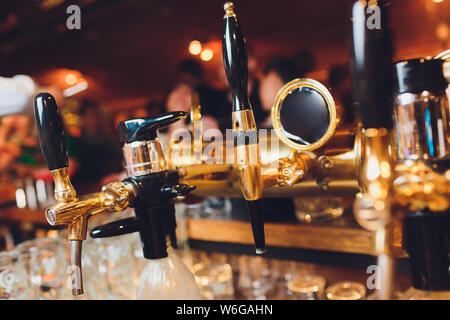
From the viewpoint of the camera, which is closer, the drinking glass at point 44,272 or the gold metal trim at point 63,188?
the gold metal trim at point 63,188

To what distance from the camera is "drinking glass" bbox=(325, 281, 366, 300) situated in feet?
2.18

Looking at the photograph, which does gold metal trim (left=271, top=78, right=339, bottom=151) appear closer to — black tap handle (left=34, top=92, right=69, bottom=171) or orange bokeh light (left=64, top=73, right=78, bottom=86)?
black tap handle (left=34, top=92, right=69, bottom=171)

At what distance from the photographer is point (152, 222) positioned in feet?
1.90

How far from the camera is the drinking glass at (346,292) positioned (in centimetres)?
66

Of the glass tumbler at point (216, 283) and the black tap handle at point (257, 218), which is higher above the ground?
the black tap handle at point (257, 218)

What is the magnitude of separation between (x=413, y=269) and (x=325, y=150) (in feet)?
0.60

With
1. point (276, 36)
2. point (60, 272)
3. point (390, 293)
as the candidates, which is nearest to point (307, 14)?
point (276, 36)

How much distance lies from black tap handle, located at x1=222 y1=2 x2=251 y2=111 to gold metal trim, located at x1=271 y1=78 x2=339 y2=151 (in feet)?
0.31

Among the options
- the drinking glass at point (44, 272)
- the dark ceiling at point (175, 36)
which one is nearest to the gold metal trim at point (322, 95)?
the drinking glass at point (44, 272)

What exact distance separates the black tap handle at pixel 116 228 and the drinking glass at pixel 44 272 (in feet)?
1.12

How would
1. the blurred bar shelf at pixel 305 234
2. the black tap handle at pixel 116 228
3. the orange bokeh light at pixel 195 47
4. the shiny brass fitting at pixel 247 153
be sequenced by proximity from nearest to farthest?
1. the shiny brass fitting at pixel 247 153
2. the black tap handle at pixel 116 228
3. the blurred bar shelf at pixel 305 234
4. the orange bokeh light at pixel 195 47

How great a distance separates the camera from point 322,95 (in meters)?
0.50

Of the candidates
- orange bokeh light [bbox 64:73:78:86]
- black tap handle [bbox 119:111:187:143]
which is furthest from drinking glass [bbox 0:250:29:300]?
orange bokeh light [bbox 64:73:78:86]

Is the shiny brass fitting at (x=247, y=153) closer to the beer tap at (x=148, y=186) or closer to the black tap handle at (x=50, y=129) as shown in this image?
the beer tap at (x=148, y=186)
